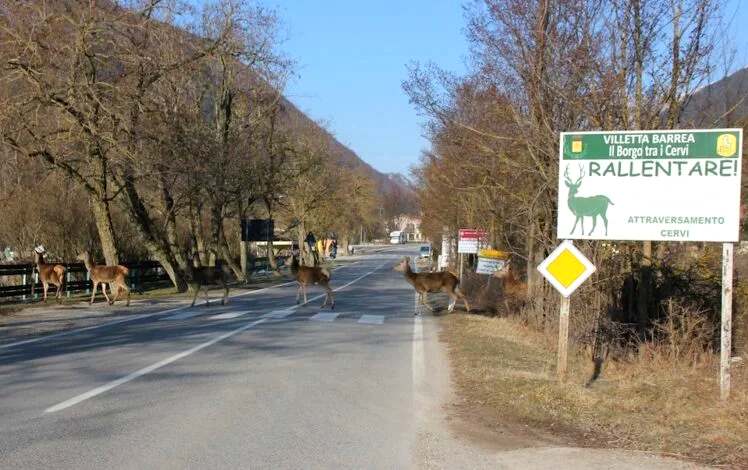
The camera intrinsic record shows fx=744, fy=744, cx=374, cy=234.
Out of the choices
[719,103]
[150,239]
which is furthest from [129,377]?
[150,239]

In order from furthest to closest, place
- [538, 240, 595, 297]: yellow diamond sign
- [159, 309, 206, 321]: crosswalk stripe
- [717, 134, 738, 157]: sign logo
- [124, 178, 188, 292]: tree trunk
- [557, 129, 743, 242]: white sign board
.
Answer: [124, 178, 188, 292]: tree trunk → [159, 309, 206, 321]: crosswalk stripe → [538, 240, 595, 297]: yellow diamond sign → [557, 129, 743, 242]: white sign board → [717, 134, 738, 157]: sign logo

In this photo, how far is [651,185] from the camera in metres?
9.62

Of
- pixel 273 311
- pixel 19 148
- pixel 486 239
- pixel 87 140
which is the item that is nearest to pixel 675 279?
pixel 273 311

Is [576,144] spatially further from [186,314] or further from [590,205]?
[186,314]

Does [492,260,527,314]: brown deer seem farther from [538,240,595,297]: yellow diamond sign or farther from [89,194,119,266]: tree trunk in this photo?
[89,194,119,266]: tree trunk

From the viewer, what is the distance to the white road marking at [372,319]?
18.8 meters

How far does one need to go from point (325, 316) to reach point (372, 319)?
1288 mm

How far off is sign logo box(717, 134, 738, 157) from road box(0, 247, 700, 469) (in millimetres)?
4494

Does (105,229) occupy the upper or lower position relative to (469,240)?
upper

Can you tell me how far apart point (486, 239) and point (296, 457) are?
25.9 meters

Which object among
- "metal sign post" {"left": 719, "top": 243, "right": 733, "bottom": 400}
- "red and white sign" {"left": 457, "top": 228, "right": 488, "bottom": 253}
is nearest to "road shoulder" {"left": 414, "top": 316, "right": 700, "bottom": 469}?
"metal sign post" {"left": 719, "top": 243, "right": 733, "bottom": 400}

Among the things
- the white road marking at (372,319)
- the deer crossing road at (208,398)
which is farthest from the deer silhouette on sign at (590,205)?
the white road marking at (372,319)

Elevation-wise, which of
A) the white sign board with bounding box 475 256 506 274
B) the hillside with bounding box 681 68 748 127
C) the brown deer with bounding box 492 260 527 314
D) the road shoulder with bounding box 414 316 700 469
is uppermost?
the hillside with bounding box 681 68 748 127

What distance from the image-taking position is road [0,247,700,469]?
6.54 metres
